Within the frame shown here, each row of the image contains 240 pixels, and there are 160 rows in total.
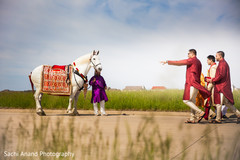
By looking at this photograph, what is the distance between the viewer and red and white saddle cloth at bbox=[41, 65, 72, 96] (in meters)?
9.20

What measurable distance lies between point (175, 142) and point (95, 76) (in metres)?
5.99

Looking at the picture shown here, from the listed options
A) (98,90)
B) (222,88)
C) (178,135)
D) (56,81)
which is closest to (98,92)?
(98,90)

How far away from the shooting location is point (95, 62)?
9.13 metres

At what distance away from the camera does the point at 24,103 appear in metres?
12.7

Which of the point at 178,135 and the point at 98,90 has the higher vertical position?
the point at 98,90

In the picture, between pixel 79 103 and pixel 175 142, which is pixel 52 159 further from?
pixel 79 103

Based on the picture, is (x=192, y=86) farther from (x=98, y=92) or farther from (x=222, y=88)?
(x=98, y=92)

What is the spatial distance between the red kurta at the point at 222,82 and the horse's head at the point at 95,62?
3755mm

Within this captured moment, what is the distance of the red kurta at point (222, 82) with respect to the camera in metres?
7.71

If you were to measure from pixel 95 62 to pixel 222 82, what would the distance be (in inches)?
165

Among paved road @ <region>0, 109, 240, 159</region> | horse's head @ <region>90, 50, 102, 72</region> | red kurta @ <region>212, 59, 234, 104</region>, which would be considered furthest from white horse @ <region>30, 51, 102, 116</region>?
red kurta @ <region>212, 59, 234, 104</region>

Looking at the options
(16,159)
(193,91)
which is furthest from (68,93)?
(16,159)

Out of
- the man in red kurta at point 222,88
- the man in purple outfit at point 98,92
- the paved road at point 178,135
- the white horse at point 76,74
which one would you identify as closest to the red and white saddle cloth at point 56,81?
the white horse at point 76,74

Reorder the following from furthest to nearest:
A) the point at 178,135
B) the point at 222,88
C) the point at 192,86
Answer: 1. the point at 222,88
2. the point at 192,86
3. the point at 178,135
